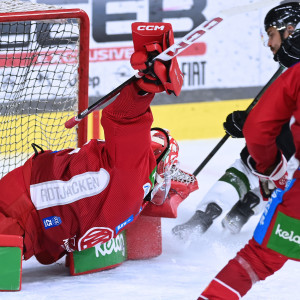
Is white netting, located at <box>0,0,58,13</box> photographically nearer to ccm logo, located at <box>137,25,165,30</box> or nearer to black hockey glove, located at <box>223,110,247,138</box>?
ccm logo, located at <box>137,25,165,30</box>

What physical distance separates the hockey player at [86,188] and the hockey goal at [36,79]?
510 mm

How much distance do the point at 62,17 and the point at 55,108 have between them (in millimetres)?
580

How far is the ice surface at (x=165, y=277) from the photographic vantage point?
2.59 m

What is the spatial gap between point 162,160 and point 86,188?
1.07ft

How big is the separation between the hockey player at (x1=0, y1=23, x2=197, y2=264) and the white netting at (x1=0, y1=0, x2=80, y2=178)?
546mm

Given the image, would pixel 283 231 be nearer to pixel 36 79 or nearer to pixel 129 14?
pixel 36 79

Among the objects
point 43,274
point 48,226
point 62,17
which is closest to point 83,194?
point 48,226

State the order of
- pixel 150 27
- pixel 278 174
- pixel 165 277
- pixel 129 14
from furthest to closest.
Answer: pixel 129 14, pixel 165 277, pixel 150 27, pixel 278 174

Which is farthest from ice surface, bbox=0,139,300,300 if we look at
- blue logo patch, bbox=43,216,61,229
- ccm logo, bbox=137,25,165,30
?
ccm logo, bbox=137,25,165,30

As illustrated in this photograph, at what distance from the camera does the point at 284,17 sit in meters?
3.07

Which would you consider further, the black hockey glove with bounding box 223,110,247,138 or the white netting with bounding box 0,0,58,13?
the black hockey glove with bounding box 223,110,247,138

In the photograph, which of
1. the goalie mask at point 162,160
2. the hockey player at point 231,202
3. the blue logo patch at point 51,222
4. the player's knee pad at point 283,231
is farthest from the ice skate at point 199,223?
the player's knee pad at point 283,231

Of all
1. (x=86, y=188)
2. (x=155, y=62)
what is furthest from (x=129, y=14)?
(x=155, y=62)

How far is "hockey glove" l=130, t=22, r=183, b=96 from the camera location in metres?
2.38
